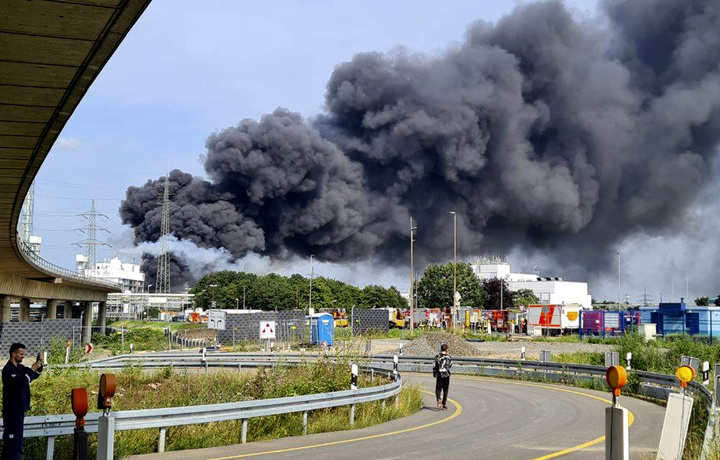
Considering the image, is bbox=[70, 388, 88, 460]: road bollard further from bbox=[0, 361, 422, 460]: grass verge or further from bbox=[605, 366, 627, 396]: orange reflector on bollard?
bbox=[605, 366, 627, 396]: orange reflector on bollard

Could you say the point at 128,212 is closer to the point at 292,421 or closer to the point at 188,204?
the point at 188,204

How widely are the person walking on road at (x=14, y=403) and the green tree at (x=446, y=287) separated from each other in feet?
364

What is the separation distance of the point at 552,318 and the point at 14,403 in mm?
60650

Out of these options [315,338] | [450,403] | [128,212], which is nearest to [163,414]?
[450,403]

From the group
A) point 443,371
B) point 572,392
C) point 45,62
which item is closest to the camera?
point 45,62

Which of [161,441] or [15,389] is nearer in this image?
[15,389]

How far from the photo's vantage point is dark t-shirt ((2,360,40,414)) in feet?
30.5

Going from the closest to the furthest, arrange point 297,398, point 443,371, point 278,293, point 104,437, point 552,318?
Result: 1. point 104,437
2. point 297,398
3. point 443,371
4. point 552,318
5. point 278,293

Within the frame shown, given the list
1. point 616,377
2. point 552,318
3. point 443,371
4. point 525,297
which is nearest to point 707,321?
point 552,318

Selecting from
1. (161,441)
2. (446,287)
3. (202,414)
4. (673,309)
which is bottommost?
(161,441)

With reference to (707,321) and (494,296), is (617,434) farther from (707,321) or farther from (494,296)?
(494,296)

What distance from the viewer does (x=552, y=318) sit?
65.8m

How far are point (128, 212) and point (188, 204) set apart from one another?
19.9m

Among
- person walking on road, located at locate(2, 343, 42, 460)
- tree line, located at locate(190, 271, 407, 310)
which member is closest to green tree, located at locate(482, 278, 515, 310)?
tree line, located at locate(190, 271, 407, 310)
